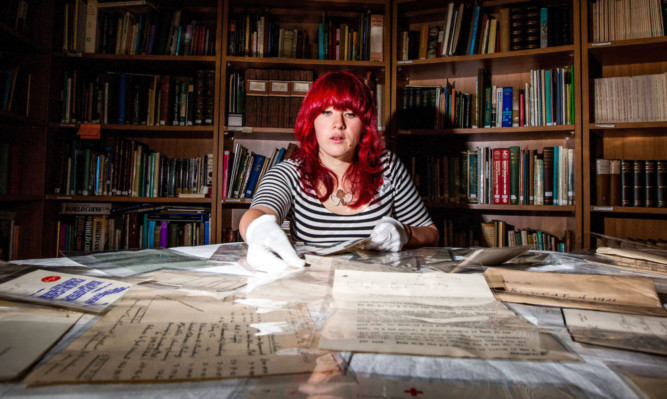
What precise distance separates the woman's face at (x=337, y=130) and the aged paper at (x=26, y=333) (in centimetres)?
96

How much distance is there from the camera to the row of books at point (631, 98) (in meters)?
1.72

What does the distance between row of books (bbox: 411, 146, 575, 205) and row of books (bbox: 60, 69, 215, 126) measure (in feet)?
3.86

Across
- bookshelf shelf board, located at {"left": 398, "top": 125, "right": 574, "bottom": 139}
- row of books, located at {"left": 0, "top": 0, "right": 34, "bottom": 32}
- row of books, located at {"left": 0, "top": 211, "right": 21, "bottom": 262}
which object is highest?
row of books, located at {"left": 0, "top": 0, "right": 34, "bottom": 32}

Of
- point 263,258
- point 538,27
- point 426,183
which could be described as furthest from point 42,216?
point 538,27

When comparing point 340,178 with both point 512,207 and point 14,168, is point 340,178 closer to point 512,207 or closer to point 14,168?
point 512,207

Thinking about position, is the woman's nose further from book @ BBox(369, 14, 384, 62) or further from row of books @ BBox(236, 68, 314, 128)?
book @ BBox(369, 14, 384, 62)

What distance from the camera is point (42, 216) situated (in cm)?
189

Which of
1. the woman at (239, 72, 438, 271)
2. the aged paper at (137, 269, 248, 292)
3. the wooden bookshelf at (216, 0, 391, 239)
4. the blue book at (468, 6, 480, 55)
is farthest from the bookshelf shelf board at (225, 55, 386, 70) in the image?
the aged paper at (137, 269, 248, 292)

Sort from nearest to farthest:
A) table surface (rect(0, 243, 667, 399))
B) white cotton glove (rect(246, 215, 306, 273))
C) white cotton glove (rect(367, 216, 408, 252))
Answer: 1. table surface (rect(0, 243, 667, 399))
2. white cotton glove (rect(246, 215, 306, 273))
3. white cotton glove (rect(367, 216, 408, 252))

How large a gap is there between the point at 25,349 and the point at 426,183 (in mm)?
1867

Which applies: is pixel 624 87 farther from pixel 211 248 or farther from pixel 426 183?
pixel 211 248

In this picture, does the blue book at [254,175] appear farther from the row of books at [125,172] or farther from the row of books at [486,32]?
the row of books at [486,32]

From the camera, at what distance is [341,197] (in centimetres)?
133

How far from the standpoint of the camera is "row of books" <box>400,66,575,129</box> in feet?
5.91
